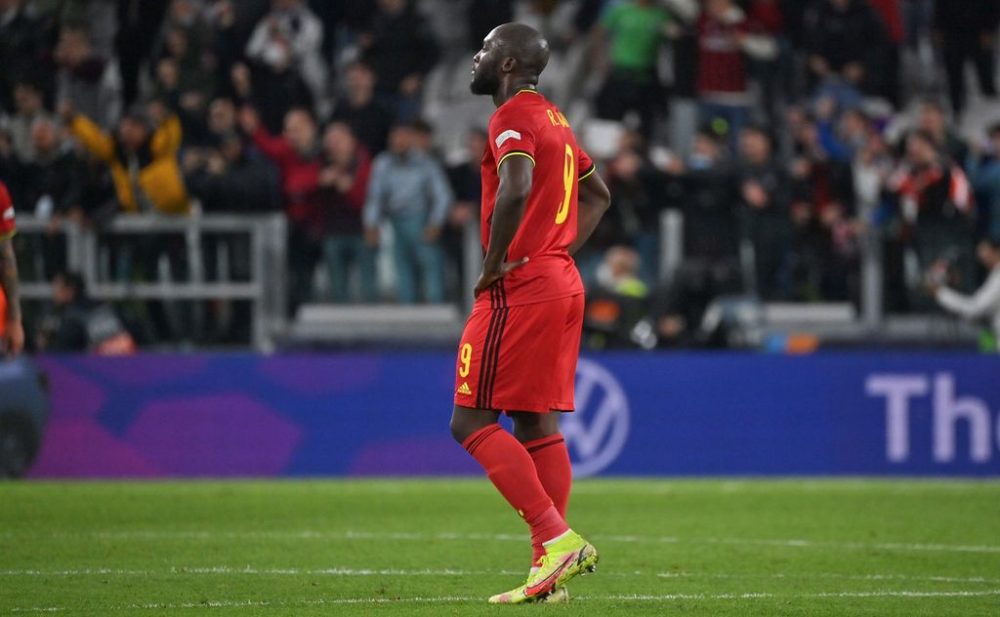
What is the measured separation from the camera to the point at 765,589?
7.85m

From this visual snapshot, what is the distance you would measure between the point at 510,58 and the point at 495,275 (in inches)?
36.4

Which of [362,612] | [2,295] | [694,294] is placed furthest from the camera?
[694,294]

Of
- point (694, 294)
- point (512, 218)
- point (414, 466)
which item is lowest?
point (414, 466)

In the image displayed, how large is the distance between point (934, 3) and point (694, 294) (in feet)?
18.2

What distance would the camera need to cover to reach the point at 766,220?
1692cm

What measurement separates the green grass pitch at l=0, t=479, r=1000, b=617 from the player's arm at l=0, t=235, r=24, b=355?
44.0 inches

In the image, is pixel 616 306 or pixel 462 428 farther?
pixel 616 306

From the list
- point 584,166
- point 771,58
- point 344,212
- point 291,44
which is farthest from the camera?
point 771,58

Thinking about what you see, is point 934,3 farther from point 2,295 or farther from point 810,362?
point 2,295

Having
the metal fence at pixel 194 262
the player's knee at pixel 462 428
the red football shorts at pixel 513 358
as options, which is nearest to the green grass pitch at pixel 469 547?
the player's knee at pixel 462 428

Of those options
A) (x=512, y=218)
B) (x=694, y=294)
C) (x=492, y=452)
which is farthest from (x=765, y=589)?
(x=694, y=294)

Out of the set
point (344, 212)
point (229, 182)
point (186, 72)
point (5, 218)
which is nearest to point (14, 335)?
point (5, 218)

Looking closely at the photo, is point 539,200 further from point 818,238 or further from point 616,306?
point 818,238

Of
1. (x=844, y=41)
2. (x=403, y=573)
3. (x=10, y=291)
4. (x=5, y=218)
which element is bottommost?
(x=403, y=573)
